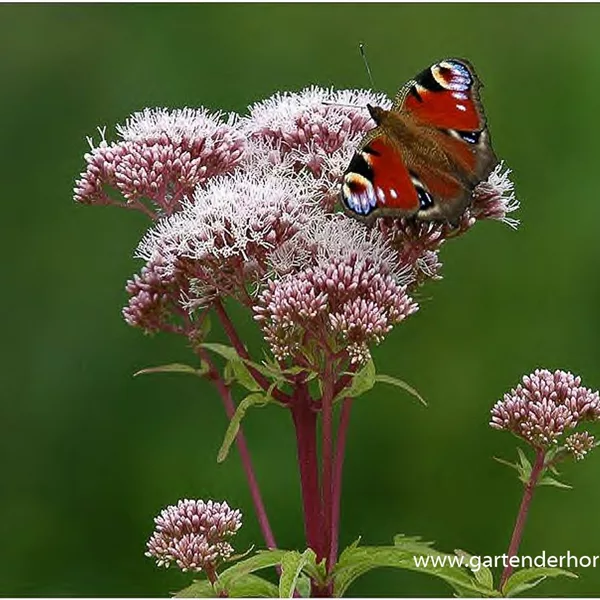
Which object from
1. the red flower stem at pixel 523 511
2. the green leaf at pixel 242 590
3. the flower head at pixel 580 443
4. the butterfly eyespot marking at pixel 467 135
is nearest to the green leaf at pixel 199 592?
the green leaf at pixel 242 590

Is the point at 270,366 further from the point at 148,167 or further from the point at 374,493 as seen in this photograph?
the point at 374,493

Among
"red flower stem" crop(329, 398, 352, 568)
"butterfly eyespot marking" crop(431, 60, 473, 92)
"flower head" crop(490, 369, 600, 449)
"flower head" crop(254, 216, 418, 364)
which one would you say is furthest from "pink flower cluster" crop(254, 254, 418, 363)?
"butterfly eyespot marking" crop(431, 60, 473, 92)

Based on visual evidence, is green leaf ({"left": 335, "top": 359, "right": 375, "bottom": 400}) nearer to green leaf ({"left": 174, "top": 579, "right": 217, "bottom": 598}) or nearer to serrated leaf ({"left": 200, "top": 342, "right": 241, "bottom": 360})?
serrated leaf ({"left": 200, "top": 342, "right": 241, "bottom": 360})

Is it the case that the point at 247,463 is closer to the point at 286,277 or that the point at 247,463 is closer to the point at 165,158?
the point at 286,277

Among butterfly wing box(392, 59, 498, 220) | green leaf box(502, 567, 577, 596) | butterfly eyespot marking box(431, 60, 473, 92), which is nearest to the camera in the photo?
green leaf box(502, 567, 577, 596)

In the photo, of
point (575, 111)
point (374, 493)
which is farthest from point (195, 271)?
point (575, 111)
